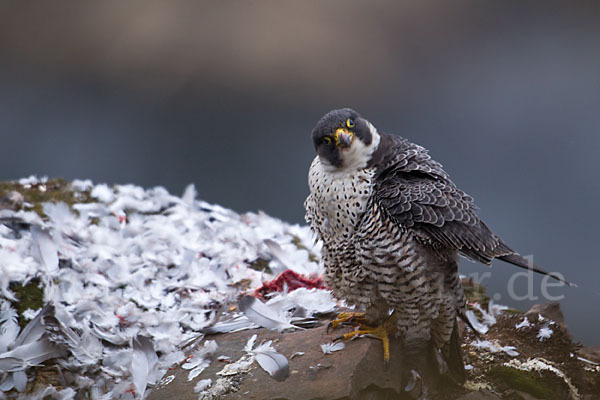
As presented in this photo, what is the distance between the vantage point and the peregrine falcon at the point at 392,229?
2.52 metres

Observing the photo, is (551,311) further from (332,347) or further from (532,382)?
(332,347)

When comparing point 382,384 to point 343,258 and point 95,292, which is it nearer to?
point 343,258

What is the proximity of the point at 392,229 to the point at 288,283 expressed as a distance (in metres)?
1.14

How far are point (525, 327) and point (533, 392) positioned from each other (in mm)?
556

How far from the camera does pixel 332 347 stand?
2736 millimetres

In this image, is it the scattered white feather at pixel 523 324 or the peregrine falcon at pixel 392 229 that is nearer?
the peregrine falcon at pixel 392 229

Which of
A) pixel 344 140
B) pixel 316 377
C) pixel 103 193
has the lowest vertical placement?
pixel 316 377

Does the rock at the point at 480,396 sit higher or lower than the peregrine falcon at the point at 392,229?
lower

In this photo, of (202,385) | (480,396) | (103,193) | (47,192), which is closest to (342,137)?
(202,385)

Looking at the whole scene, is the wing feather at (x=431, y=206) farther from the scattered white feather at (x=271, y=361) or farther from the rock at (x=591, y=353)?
the rock at (x=591, y=353)

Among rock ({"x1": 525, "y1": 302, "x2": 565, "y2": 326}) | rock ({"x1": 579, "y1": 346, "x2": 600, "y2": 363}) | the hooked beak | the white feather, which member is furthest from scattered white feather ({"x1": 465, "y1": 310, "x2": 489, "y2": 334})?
the white feather

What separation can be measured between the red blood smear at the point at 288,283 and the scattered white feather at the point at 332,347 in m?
0.68

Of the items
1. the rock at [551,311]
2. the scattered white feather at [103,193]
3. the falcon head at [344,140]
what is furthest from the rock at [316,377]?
the scattered white feather at [103,193]

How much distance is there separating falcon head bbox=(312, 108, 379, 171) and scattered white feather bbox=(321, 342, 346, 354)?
777 mm
